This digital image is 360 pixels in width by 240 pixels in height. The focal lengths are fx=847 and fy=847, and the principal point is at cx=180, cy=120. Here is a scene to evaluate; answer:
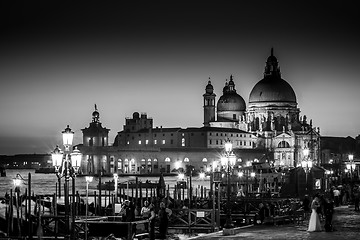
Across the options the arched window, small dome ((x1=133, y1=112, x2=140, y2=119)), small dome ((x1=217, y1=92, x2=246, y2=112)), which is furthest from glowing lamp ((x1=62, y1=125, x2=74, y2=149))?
small dome ((x1=217, y1=92, x2=246, y2=112))

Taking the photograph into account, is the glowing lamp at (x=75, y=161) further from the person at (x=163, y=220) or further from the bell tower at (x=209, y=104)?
the bell tower at (x=209, y=104)

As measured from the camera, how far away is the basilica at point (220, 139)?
122m

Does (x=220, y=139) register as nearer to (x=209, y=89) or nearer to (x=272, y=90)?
(x=272, y=90)

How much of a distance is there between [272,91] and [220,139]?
1181cm

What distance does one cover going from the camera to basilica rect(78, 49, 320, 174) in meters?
122

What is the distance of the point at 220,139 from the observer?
124 metres

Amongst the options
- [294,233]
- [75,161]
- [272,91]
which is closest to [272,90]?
[272,91]

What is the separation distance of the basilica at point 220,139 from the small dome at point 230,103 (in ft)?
0.53

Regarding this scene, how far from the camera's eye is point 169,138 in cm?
12581

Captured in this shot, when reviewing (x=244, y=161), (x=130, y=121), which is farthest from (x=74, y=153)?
(x=130, y=121)

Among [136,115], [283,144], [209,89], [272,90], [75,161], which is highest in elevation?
[209,89]

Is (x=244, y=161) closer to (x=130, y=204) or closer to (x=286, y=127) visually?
(x=286, y=127)

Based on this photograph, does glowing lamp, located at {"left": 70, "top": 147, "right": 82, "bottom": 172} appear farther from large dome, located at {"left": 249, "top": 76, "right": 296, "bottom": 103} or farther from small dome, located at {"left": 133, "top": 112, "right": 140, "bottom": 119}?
small dome, located at {"left": 133, "top": 112, "right": 140, "bottom": 119}

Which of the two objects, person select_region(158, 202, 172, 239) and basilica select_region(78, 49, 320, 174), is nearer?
person select_region(158, 202, 172, 239)
